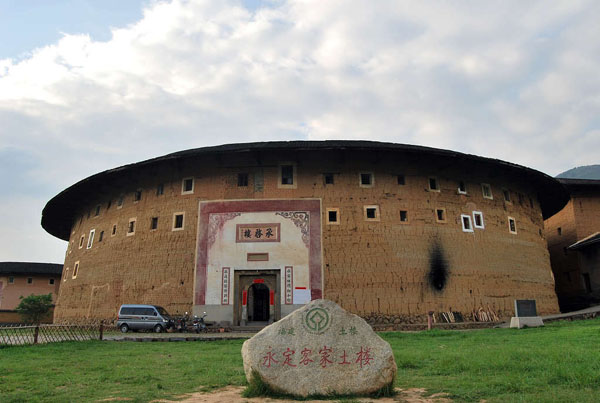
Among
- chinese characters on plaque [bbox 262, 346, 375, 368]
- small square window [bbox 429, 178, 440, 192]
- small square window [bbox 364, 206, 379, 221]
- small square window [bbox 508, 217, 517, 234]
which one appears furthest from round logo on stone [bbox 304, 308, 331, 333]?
small square window [bbox 508, 217, 517, 234]

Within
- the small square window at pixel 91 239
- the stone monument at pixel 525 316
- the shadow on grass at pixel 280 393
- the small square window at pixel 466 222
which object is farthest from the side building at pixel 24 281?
the shadow on grass at pixel 280 393

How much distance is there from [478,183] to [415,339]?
10.3 meters

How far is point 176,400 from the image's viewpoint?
16.7ft

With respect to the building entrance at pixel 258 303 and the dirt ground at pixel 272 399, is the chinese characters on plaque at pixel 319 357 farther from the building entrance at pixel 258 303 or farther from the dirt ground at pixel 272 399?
the building entrance at pixel 258 303

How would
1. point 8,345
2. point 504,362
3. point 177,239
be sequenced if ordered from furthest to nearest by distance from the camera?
point 177,239
point 8,345
point 504,362

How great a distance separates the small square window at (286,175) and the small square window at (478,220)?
25.8 ft

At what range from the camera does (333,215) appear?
59.4 ft

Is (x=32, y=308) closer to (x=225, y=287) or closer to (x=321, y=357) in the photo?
(x=225, y=287)

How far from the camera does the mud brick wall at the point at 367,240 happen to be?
687 inches

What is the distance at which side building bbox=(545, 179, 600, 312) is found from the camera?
942 inches

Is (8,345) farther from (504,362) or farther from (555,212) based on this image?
(555,212)

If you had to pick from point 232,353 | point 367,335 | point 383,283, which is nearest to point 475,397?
point 367,335

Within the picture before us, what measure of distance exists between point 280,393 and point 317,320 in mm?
921

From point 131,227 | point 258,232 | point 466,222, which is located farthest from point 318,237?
point 131,227
